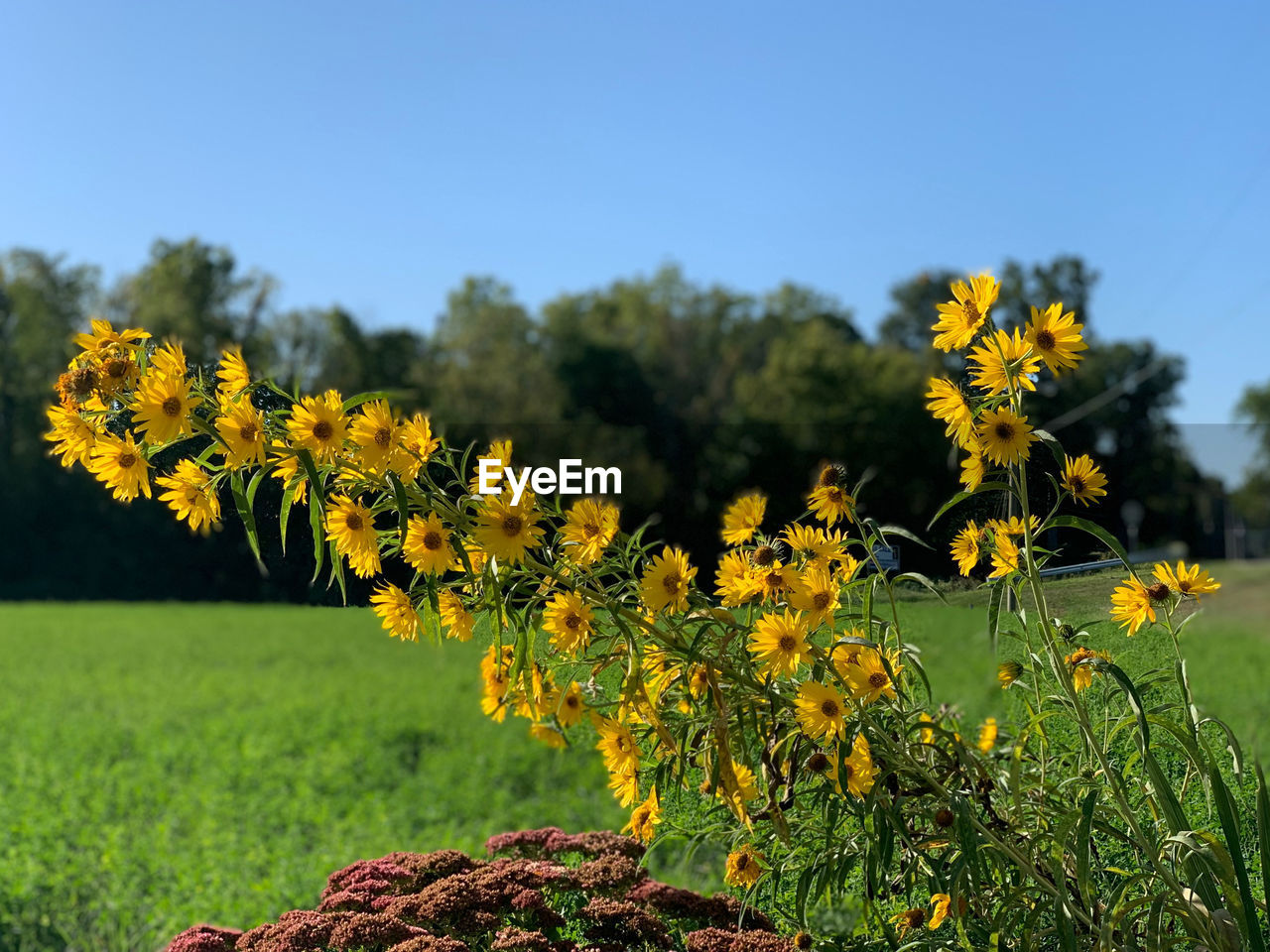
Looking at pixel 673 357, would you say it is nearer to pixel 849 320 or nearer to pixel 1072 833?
pixel 849 320

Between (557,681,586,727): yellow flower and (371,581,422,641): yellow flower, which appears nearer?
(371,581,422,641): yellow flower

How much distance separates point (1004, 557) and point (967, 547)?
0.12m

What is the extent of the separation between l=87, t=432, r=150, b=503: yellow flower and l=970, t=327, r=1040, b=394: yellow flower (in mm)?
1004

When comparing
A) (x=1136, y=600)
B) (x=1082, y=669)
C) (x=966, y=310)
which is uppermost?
(x=966, y=310)

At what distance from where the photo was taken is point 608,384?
93.2ft

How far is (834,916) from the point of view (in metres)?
2.83

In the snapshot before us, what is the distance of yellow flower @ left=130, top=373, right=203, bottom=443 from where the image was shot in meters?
1.32

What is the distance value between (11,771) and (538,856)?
4.50 meters

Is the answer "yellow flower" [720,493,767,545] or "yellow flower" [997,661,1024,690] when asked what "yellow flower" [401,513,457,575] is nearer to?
"yellow flower" [720,493,767,545]

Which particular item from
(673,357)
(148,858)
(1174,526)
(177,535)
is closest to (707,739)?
(148,858)

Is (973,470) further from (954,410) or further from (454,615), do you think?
(454,615)

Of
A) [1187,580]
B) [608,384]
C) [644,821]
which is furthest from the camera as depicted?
[608,384]

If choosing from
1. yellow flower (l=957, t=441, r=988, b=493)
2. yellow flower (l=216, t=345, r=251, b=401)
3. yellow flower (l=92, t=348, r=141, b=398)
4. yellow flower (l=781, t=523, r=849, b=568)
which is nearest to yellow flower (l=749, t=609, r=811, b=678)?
yellow flower (l=781, t=523, r=849, b=568)

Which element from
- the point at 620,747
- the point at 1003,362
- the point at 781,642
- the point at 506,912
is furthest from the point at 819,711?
the point at 506,912
